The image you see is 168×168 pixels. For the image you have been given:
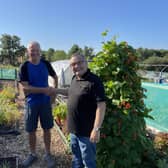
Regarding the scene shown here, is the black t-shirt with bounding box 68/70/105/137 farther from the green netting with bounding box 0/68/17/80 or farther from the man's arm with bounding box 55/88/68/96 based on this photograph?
the green netting with bounding box 0/68/17/80

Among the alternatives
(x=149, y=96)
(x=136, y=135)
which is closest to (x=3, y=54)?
(x=149, y=96)

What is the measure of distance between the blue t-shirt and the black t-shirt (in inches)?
37.0

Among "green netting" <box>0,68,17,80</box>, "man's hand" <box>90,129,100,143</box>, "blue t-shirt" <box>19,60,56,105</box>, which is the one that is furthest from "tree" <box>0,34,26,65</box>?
"man's hand" <box>90,129,100,143</box>

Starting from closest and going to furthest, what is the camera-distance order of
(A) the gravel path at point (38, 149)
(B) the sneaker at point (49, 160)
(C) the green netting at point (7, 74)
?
(B) the sneaker at point (49, 160), (A) the gravel path at point (38, 149), (C) the green netting at point (7, 74)

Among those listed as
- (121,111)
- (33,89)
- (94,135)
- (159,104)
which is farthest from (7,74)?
(94,135)

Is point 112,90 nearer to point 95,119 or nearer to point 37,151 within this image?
point 95,119

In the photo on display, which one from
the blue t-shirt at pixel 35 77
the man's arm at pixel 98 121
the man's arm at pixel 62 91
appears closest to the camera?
the man's arm at pixel 98 121

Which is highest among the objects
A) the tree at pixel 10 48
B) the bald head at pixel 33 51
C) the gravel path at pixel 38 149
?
the tree at pixel 10 48

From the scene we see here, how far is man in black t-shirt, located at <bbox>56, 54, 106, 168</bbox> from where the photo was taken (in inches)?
87.5

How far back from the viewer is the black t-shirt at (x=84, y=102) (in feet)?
7.29

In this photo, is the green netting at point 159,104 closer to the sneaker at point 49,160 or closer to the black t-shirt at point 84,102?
the sneaker at point 49,160

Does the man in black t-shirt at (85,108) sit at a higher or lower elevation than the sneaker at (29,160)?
higher

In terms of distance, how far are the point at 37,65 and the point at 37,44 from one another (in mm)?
307

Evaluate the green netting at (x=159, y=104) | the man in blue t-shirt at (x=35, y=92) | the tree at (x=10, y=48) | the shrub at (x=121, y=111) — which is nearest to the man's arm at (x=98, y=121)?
the shrub at (x=121, y=111)
